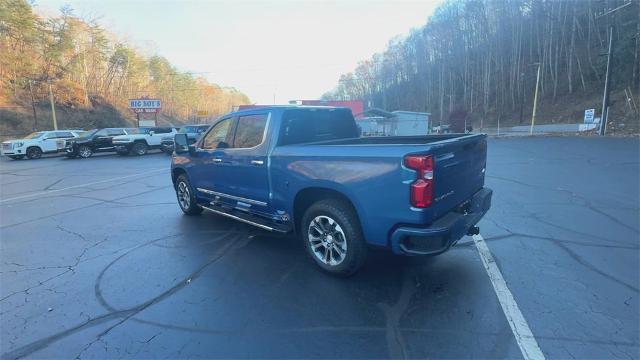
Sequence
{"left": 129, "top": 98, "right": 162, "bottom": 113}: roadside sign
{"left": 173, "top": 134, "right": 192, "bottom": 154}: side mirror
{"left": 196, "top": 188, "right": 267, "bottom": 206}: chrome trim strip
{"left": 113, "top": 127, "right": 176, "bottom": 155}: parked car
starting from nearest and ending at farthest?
{"left": 196, "top": 188, "right": 267, "bottom": 206}: chrome trim strip → {"left": 173, "top": 134, "right": 192, "bottom": 154}: side mirror → {"left": 113, "top": 127, "right": 176, "bottom": 155}: parked car → {"left": 129, "top": 98, "right": 162, "bottom": 113}: roadside sign

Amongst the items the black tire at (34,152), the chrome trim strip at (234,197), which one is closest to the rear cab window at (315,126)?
the chrome trim strip at (234,197)

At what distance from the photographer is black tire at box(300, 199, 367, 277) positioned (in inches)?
138

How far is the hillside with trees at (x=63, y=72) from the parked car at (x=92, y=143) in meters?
18.9

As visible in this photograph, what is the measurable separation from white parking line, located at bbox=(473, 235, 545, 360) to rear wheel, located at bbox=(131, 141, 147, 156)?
2260 centimetres

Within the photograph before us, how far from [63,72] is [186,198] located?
1851 inches

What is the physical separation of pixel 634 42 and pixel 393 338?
43431mm

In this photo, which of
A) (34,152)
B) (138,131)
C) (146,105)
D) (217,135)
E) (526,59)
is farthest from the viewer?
(526,59)

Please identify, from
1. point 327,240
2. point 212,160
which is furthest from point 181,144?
point 327,240

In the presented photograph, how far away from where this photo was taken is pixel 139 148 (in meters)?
21.9

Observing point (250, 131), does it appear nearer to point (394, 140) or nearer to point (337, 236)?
point (337, 236)

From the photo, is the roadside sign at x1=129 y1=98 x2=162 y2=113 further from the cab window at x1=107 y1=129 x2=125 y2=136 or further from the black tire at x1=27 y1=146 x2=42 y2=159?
the black tire at x1=27 y1=146 x2=42 y2=159

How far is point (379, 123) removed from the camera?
35.1 metres

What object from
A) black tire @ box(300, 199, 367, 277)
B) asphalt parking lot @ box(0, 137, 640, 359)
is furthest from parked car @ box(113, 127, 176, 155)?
black tire @ box(300, 199, 367, 277)

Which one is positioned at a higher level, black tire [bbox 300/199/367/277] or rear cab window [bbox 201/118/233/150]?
rear cab window [bbox 201/118/233/150]
